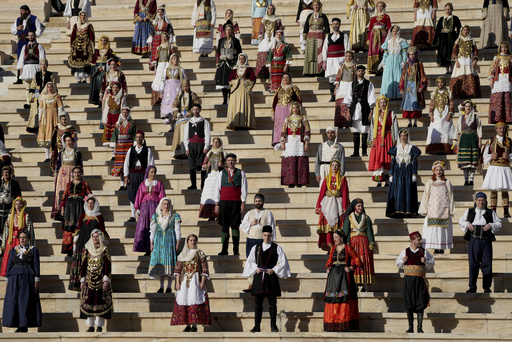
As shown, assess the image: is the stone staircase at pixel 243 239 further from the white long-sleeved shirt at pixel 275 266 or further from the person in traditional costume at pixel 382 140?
the white long-sleeved shirt at pixel 275 266

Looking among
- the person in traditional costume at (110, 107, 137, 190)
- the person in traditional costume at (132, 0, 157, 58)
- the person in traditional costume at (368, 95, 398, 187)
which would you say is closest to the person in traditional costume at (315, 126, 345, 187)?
the person in traditional costume at (368, 95, 398, 187)

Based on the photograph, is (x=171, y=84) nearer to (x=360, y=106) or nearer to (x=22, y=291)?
(x=360, y=106)

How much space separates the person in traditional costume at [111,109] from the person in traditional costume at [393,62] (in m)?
4.88

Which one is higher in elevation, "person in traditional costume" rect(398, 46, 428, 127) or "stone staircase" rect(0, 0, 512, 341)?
"person in traditional costume" rect(398, 46, 428, 127)

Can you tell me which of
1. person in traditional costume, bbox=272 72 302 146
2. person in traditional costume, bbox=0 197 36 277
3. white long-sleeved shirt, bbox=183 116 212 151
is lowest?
person in traditional costume, bbox=0 197 36 277

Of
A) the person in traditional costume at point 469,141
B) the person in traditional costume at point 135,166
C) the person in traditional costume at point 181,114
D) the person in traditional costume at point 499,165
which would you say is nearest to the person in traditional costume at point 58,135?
the person in traditional costume at point 135,166

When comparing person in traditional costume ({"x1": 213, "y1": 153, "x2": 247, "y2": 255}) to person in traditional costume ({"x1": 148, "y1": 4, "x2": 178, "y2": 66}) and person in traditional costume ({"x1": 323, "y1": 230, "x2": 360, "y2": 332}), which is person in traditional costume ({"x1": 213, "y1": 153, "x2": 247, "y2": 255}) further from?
person in traditional costume ({"x1": 148, "y1": 4, "x2": 178, "y2": 66})

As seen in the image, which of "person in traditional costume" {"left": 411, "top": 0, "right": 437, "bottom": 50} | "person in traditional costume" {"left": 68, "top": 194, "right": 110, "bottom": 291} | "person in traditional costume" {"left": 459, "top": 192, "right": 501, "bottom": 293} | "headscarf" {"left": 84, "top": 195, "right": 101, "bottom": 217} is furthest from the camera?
"person in traditional costume" {"left": 411, "top": 0, "right": 437, "bottom": 50}

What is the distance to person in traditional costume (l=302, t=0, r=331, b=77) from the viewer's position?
81.3ft

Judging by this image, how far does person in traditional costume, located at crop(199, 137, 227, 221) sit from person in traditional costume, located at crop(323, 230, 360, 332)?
2.89 metres

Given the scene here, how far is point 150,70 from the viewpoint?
2588cm

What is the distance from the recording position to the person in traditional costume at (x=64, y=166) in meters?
21.2

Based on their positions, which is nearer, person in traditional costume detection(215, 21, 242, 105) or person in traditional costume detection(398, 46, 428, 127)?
person in traditional costume detection(398, 46, 428, 127)

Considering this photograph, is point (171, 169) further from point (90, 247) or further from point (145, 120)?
point (90, 247)
